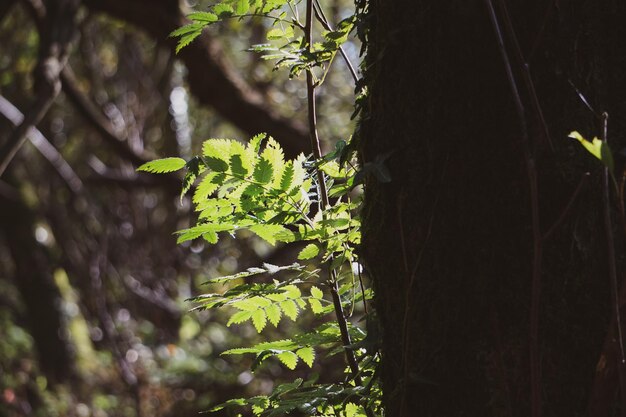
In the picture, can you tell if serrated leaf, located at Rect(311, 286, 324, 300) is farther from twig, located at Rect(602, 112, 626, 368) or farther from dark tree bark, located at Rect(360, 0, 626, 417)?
twig, located at Rect(602, 112, 626, 368)

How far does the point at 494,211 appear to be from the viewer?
4.30 feet

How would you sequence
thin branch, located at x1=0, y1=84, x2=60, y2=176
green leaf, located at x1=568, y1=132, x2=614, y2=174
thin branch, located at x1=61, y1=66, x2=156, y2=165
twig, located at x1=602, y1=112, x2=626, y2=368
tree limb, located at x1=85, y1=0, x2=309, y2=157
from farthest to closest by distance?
thin branch, located at x1=61, y1=66, x2=156, y2=165
tree limb, located at x1=85, y1=0, x2=309, y2=157
thin branch, located at x1=0, y1=84, x2=60, y2=176
twig, located at x1=602, y1=112, x2=626, y2=368
green leaf, located at x1=568, y1=132, x2=614, y2=174

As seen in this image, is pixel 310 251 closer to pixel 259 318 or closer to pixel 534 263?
pixel 259 318

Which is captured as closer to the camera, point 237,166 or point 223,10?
point 237,166

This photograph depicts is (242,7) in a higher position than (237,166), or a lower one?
higher

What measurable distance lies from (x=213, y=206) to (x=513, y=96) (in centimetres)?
70

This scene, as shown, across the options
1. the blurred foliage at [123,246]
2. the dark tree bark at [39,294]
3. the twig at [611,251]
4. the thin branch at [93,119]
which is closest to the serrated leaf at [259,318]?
the twig at [611,251]

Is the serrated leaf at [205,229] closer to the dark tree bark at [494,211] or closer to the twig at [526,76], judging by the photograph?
the dark tree bark at [494,211]

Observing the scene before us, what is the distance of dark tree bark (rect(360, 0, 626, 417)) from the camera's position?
126 cm

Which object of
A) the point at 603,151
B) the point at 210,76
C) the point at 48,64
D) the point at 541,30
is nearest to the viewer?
the point at 603,151

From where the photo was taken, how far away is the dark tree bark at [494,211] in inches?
49.5

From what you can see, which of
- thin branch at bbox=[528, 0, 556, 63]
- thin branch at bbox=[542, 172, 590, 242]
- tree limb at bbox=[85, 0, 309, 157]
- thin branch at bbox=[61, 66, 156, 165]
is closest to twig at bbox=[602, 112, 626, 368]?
thin branch at bbox=[542, 172, 590, 242]

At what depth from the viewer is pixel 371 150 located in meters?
1.51

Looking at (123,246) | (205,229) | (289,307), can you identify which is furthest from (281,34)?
(123,246)
